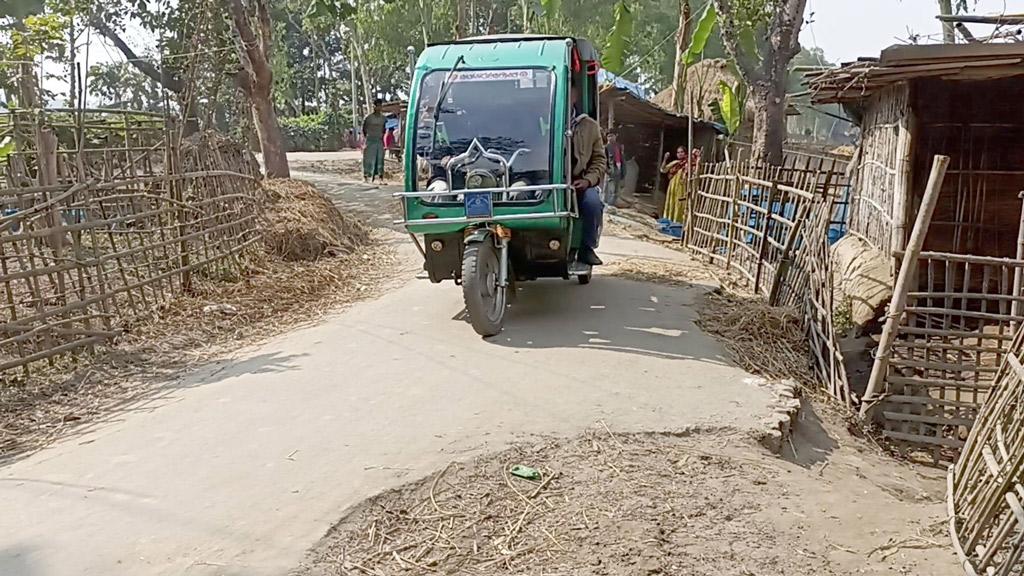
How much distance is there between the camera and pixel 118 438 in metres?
4.76

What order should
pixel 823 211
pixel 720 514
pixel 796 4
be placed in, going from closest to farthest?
pixel 720 514, pixel 823 211, pixel 796 4

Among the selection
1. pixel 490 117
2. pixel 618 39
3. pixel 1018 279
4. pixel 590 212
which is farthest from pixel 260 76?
pixel 1018 279

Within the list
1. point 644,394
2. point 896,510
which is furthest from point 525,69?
point 896,510

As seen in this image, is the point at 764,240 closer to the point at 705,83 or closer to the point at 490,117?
the point at 490,117

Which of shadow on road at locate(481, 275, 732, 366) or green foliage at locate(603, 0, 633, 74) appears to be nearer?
shadow on road at locate(481, 275, 732, 366)

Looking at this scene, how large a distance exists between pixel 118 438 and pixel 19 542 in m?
1.22

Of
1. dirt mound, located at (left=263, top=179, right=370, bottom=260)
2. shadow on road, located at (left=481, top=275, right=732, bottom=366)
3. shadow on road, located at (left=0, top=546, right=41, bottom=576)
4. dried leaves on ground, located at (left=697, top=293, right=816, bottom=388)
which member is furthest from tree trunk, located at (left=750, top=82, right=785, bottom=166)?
shadow on road, located at (left=0, top=546, right=41, bottom=576)

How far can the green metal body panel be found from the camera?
6.68 meters

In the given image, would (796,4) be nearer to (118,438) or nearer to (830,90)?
(830,90)

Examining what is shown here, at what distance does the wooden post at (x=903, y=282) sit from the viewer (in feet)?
19.4

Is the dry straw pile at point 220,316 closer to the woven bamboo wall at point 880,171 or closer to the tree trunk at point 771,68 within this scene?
the woven bamboo wall at point 880,171

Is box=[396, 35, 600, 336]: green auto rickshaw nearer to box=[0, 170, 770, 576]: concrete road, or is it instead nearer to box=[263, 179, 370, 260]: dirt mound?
box=[0, 170, 770, 576]: concrete road

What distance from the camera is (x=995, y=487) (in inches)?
147

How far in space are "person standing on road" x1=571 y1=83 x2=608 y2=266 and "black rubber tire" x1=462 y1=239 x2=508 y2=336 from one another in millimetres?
918
